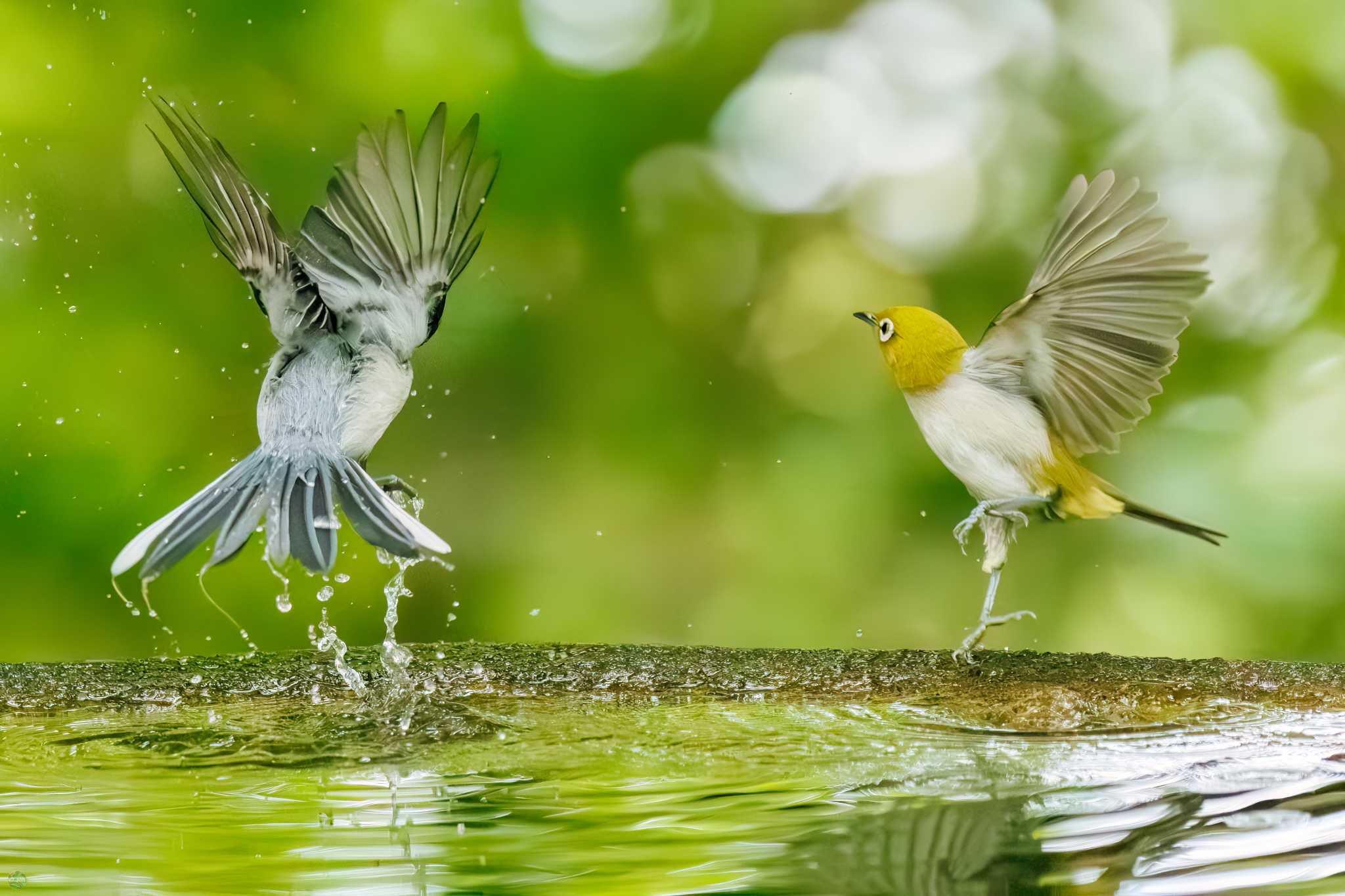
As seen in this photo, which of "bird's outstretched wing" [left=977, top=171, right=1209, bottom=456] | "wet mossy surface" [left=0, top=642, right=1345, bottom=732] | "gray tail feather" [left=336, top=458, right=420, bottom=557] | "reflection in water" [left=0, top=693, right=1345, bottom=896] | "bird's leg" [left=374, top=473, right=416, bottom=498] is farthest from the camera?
"bird's leg" [left=374, top=473, right=416, bottom=498]

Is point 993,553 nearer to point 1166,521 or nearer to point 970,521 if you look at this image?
point 970,521

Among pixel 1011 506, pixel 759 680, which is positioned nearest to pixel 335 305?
pixel 759 680

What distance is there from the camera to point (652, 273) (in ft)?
13.2

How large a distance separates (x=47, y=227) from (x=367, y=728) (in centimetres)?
247

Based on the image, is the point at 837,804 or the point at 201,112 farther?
A: the point at 201,112

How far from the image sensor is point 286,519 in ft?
6.72

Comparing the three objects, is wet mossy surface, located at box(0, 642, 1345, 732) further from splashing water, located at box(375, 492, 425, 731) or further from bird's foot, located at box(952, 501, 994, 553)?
bird's foot, located at box(952, 501, 994, 553)

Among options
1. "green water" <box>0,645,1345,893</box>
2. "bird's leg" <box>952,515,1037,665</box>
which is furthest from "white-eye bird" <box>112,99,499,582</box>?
"bird's leg" <box>952,515,1037,665</box>

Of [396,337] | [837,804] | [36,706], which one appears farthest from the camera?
[396,337]

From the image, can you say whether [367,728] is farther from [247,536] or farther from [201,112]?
[201,112]

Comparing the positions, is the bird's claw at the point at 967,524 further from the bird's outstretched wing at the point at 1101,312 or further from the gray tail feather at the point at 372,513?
the gray tail feather at the point at 372,513

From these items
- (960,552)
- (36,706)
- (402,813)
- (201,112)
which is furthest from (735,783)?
(201,112)

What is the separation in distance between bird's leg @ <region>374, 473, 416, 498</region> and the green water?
0.31m

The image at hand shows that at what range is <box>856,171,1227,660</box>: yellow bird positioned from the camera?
2.19 meters
